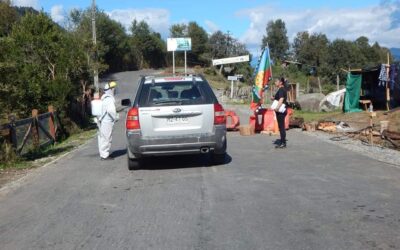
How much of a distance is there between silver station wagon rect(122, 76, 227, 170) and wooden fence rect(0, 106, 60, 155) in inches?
171

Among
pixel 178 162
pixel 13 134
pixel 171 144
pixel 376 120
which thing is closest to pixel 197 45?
pixel 376 120

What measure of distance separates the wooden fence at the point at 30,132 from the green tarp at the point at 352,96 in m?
14.8

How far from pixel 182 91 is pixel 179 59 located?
9633 centimetres

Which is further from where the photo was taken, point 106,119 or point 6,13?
point 6,13

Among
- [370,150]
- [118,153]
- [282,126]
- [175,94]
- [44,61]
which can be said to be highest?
[44,61]

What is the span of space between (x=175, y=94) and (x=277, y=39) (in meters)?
87.9

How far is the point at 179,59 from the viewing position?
106 metres

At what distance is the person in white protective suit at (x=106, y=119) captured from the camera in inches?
487

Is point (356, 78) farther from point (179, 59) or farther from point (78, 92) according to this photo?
point (179, 59)

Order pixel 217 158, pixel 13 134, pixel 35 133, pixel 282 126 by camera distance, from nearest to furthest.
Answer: pixel 217 158 → pixel 13 134 → pixel 282 126 → pixel 35 133

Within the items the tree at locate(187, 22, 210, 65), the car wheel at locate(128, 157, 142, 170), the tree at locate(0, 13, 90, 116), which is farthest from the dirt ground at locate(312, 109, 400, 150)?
the tree at locate(187, 22, 210, 65)

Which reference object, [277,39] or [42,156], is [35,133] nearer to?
[42,156]

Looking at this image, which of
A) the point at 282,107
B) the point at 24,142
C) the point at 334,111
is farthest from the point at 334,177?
the point at 334,111

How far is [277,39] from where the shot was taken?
315 feet
